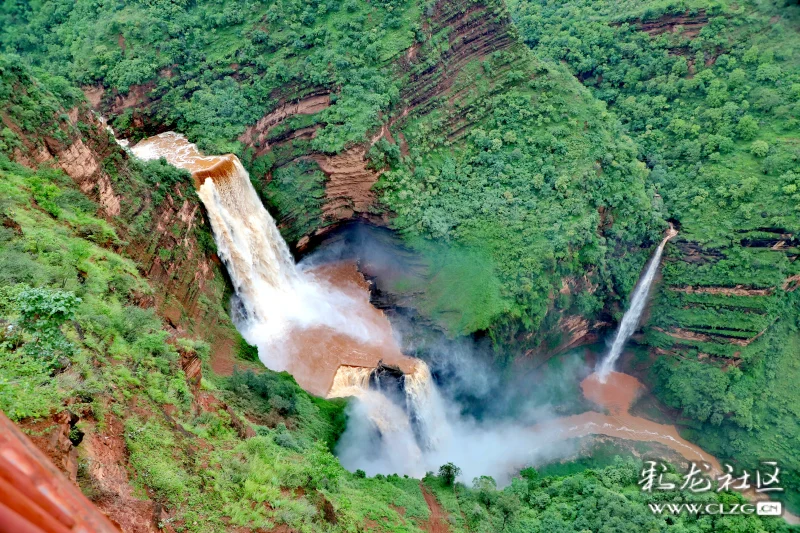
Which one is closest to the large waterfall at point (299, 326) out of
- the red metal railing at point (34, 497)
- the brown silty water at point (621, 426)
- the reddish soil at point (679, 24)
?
the brown silty water at point (621, 426)

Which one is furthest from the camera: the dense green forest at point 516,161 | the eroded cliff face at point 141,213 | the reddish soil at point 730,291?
the reddish soil at point 730,291

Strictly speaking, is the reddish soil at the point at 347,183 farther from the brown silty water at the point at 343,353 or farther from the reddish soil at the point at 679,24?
the reddish soil at the point at 679,24

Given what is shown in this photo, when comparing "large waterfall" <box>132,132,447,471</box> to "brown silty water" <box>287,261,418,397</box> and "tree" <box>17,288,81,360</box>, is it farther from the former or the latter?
"tree" <box>17,288,81,360</box>

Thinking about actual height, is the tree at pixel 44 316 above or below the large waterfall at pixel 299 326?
above

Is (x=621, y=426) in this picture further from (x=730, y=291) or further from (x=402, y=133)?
(x=402, y=133)

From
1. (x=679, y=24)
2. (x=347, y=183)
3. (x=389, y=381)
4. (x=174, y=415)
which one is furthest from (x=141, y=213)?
(x=679, y=24)

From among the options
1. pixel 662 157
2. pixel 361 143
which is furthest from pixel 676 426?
pixel 361 143

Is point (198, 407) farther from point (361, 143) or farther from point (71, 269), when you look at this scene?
point (361, 143)
